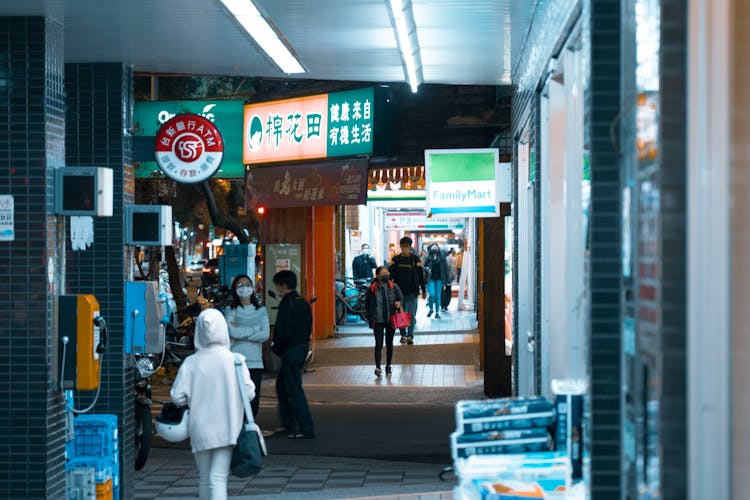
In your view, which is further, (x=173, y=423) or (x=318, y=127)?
(x=318, y=127)

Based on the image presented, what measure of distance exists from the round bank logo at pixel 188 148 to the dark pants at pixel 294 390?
7.29 ft

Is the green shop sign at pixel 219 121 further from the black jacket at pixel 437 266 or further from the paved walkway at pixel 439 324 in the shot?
the black jacket at pixel 437 266

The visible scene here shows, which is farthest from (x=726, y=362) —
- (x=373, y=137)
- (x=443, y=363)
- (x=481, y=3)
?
(x=443, y=363)

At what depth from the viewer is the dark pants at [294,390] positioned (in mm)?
13383

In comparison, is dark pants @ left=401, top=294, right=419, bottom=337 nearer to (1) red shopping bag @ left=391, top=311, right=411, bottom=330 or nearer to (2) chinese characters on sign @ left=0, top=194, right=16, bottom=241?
(1) red shopping bag @ left=391, top=311, right=411, bottom=330

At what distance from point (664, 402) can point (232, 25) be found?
6236 millimetres

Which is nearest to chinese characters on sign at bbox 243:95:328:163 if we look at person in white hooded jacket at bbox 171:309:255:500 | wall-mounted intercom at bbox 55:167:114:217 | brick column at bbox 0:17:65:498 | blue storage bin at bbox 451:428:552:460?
wall-mounted intercom at bbox 55:167:114:217

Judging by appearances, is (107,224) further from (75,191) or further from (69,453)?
Answer: (69,453)

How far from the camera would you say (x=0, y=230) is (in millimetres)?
8688

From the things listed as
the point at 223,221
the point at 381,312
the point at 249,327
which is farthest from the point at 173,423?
the point at 223,221

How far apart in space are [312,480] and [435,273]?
21772 millimetres

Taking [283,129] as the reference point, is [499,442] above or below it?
below

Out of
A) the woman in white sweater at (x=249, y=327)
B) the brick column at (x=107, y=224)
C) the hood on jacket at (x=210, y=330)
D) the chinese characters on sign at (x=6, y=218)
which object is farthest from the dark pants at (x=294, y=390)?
the chinese characters on sign at (x=6, y=218)

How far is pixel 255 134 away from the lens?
1977 centimetres
